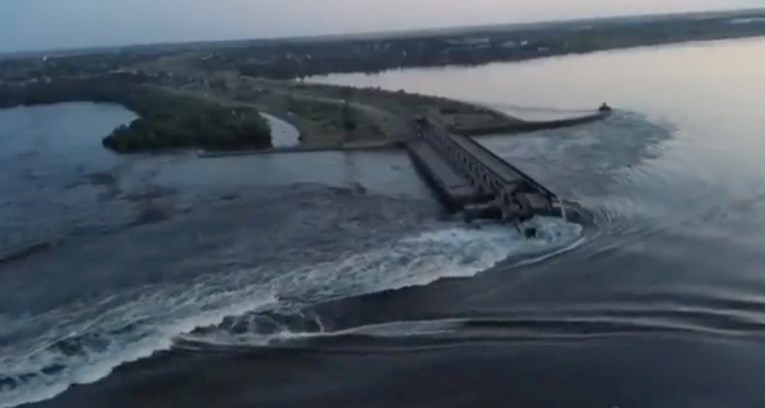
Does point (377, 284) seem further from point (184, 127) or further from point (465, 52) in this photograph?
point (465, 52)

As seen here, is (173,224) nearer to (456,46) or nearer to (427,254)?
(427,254)

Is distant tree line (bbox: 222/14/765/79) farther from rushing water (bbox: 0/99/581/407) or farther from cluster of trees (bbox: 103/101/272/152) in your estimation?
rushing water (bbox: 0/99/581/407)

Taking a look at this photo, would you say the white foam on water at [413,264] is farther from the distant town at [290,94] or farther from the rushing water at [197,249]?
the distant town at [290,94]

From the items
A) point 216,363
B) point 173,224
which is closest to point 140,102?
point 173,224

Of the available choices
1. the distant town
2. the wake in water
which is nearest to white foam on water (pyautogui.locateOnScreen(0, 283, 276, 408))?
the wake in water

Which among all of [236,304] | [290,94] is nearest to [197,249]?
[236,304]

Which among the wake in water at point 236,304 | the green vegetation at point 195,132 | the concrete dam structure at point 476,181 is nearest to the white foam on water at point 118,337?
the wake in water at point 236,304
